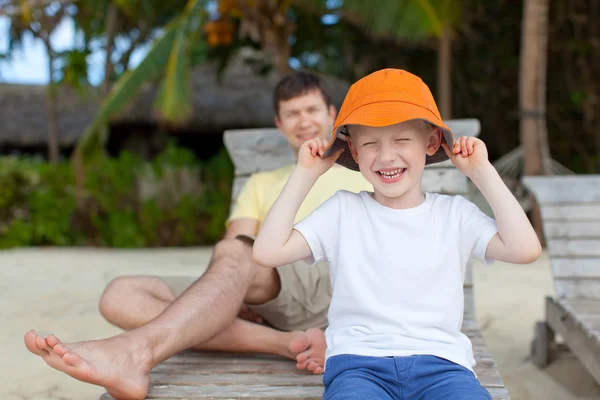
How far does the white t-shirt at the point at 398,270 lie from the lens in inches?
64.1

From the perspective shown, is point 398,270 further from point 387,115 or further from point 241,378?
point 241,378

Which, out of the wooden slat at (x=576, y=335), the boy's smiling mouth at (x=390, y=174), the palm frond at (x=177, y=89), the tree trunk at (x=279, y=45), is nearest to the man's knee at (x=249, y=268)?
the boy's smiling mouth at (x=390, y=174)

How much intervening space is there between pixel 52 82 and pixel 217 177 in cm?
331

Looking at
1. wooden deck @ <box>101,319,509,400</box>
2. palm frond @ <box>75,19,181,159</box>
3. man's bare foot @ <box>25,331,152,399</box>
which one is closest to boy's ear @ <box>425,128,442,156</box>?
wooden deck @ <box>101,319,509,400</box>

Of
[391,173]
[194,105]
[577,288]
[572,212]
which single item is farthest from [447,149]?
[194,105]

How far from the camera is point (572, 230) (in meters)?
3.23

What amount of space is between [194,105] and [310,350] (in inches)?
423

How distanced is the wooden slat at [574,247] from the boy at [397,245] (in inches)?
66.1

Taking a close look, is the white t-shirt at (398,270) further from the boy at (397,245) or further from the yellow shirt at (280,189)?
the yellow shirt at (280,189)

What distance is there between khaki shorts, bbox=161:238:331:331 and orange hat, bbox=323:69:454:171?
77 cm

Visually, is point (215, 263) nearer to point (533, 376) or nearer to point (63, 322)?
point (533, 376)

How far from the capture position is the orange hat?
1.58 metres

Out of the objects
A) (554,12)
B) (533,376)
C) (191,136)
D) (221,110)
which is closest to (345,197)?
(533,376)

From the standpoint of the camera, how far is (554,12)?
898cm
